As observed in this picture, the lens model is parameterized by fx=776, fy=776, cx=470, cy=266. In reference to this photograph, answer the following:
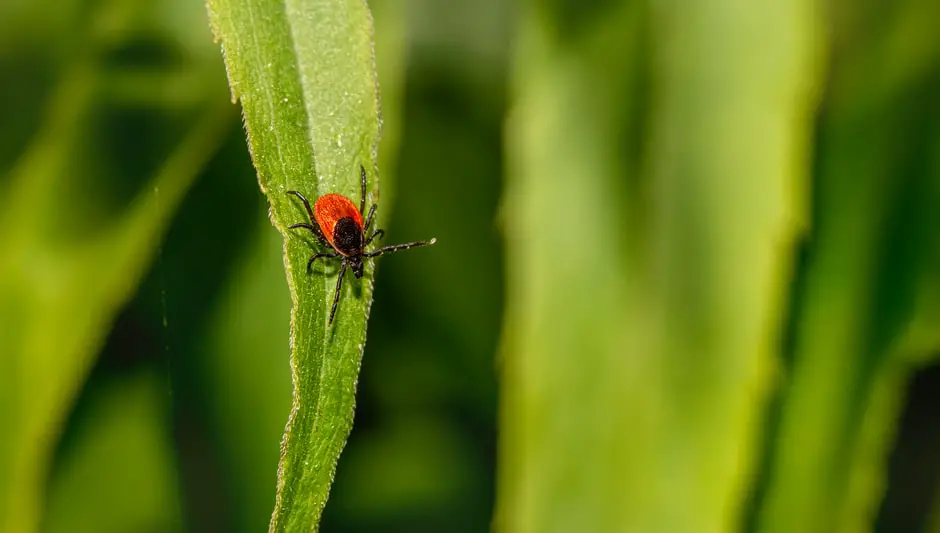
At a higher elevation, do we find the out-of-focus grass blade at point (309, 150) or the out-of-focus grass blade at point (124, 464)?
the out-of-focus grass blade at point (309, 150)

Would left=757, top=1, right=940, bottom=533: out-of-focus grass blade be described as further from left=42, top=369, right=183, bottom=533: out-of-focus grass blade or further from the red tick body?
left=42, top=369, right=183, bottom=533: out-of-focus grass blade

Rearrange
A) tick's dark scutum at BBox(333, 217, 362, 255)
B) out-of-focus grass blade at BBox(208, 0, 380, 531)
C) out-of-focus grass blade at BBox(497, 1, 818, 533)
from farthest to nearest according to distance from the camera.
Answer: out-of-focus grass blade at BBox(497, 1, 818, 533) → tick's dark scutum at BBox(333, 217, 362, 255) → out-of-focus grass blade at BBox(208, 0, 380, 531)

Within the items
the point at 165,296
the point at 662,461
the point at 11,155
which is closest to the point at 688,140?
the point at 662,461

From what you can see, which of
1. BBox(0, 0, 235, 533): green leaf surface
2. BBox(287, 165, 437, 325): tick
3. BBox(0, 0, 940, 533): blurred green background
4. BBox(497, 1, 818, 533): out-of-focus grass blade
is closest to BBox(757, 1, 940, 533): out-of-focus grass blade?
BBox(0, 0, 940, 533): blurred green background

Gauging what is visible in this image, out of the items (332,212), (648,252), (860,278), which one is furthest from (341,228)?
(860,278)

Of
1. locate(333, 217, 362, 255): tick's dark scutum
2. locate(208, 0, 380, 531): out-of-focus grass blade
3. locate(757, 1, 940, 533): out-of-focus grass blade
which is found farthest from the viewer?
locate(757, 1, 940, 533): out-of-focus grass blade

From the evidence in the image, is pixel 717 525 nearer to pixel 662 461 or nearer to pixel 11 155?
pixel 662 461

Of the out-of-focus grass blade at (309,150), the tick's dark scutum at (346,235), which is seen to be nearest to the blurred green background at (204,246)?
the tick's dark scutum at (346,235)

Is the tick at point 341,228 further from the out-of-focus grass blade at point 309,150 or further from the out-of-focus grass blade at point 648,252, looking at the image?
the out-of-focus grass blade at point 648,252
